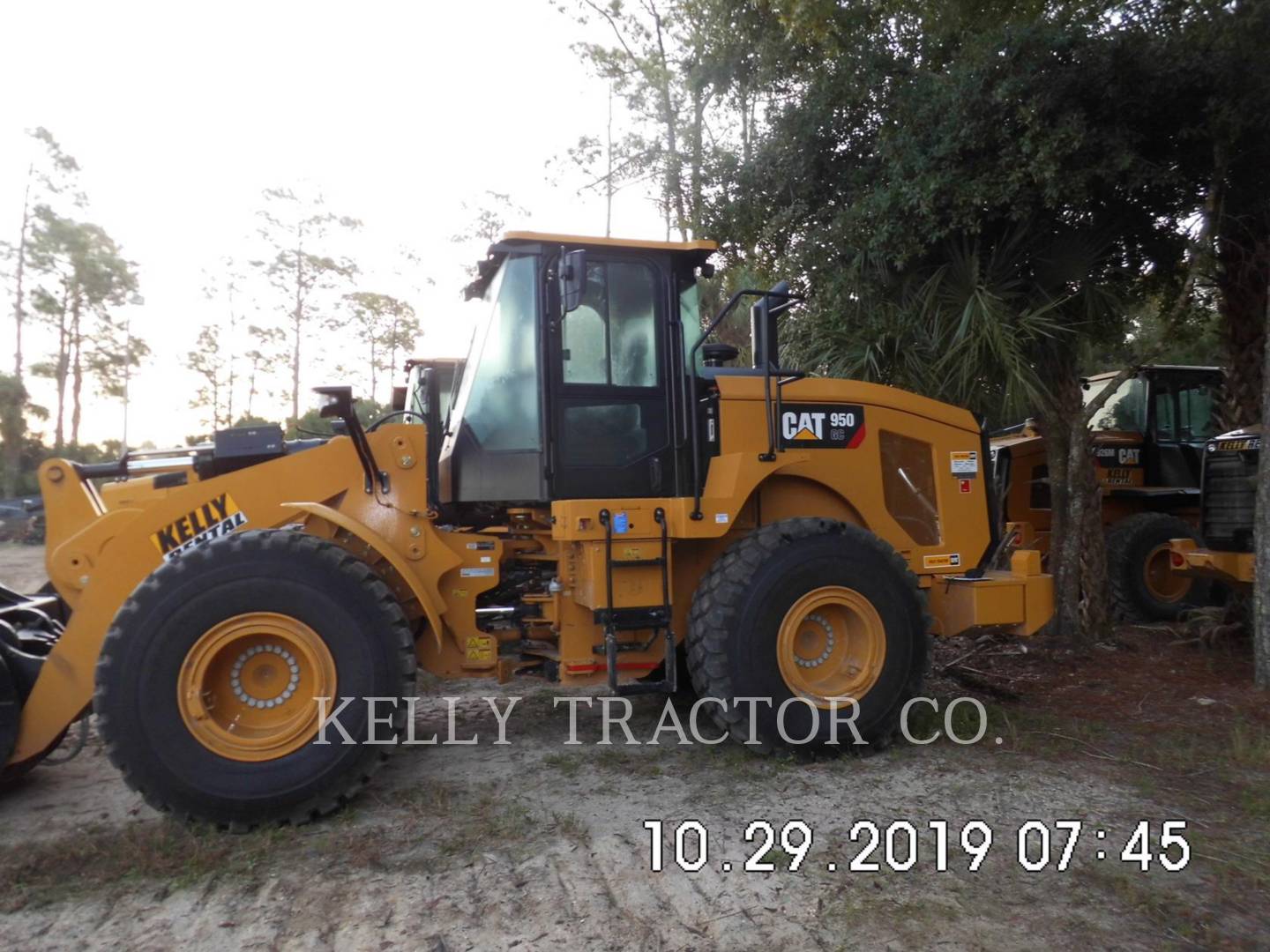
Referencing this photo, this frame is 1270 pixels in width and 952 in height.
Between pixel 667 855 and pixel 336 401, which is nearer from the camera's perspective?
pixel 667 855

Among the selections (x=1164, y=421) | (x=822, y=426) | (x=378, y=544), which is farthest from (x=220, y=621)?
(x=1164, y=421)

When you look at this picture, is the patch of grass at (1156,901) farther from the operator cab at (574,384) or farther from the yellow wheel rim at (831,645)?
the operator cab at (574,384)

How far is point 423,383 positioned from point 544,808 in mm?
2520

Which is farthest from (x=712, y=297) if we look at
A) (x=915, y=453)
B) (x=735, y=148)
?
(x=915, y=453)

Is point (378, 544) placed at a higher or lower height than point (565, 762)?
higher

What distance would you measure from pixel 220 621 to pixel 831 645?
2.98m

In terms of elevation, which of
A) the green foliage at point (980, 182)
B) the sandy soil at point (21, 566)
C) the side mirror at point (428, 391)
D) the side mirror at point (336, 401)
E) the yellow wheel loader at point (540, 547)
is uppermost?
the green foliage at point (980, 182)

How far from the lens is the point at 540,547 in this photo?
4957mm

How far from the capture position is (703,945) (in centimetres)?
296

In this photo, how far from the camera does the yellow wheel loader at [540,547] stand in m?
3.92

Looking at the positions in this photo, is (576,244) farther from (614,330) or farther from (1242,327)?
(1242,327)

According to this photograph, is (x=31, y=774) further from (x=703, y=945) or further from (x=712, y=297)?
(x=712, y=297)

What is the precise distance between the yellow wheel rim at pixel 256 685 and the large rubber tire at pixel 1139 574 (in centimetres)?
780

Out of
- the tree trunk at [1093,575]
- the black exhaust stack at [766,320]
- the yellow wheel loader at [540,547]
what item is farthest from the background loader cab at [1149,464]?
the black exhaust stack at [766,320]
